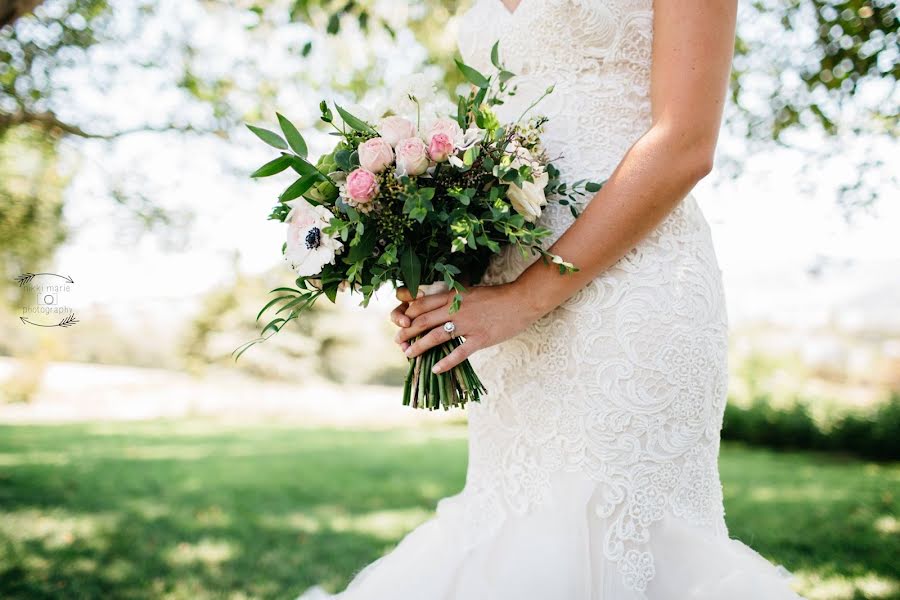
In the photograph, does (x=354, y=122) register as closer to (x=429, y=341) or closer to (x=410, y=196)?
(x=410, y=196)

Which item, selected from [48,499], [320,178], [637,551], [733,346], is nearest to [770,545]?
[637,551]

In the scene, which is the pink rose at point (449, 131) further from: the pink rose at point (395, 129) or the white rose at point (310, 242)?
the white rose at point (310, 242)

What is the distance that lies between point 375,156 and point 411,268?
28 centimetres

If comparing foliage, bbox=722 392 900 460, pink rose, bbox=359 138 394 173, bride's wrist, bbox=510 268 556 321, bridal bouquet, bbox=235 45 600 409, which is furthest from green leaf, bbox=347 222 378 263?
foliage, bbox=722 392 900 460

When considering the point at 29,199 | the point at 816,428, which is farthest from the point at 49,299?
the point at 816,428

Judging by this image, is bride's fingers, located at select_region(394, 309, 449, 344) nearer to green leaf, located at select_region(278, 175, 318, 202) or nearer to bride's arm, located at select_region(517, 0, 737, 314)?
bride's arm, located at select_region(517, 0, 737, 314)

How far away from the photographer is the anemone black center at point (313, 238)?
5.32 feet

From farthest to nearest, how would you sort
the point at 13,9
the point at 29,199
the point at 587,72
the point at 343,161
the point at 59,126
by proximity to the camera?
1. the point at 29,199
2. the point at 59,126
3. the point at 13,9
4. the point at 587,72
5. the point at 343,161

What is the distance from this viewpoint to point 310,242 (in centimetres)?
163

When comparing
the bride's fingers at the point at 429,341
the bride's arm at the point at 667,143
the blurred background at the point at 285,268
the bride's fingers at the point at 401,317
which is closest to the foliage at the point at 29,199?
the blurred background at the point at 285,268

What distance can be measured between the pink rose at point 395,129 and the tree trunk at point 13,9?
2657 mm

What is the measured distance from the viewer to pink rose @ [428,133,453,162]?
5.16 feet

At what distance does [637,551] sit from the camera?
1.67m

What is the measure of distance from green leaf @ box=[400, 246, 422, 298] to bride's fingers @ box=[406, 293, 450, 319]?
11cm
